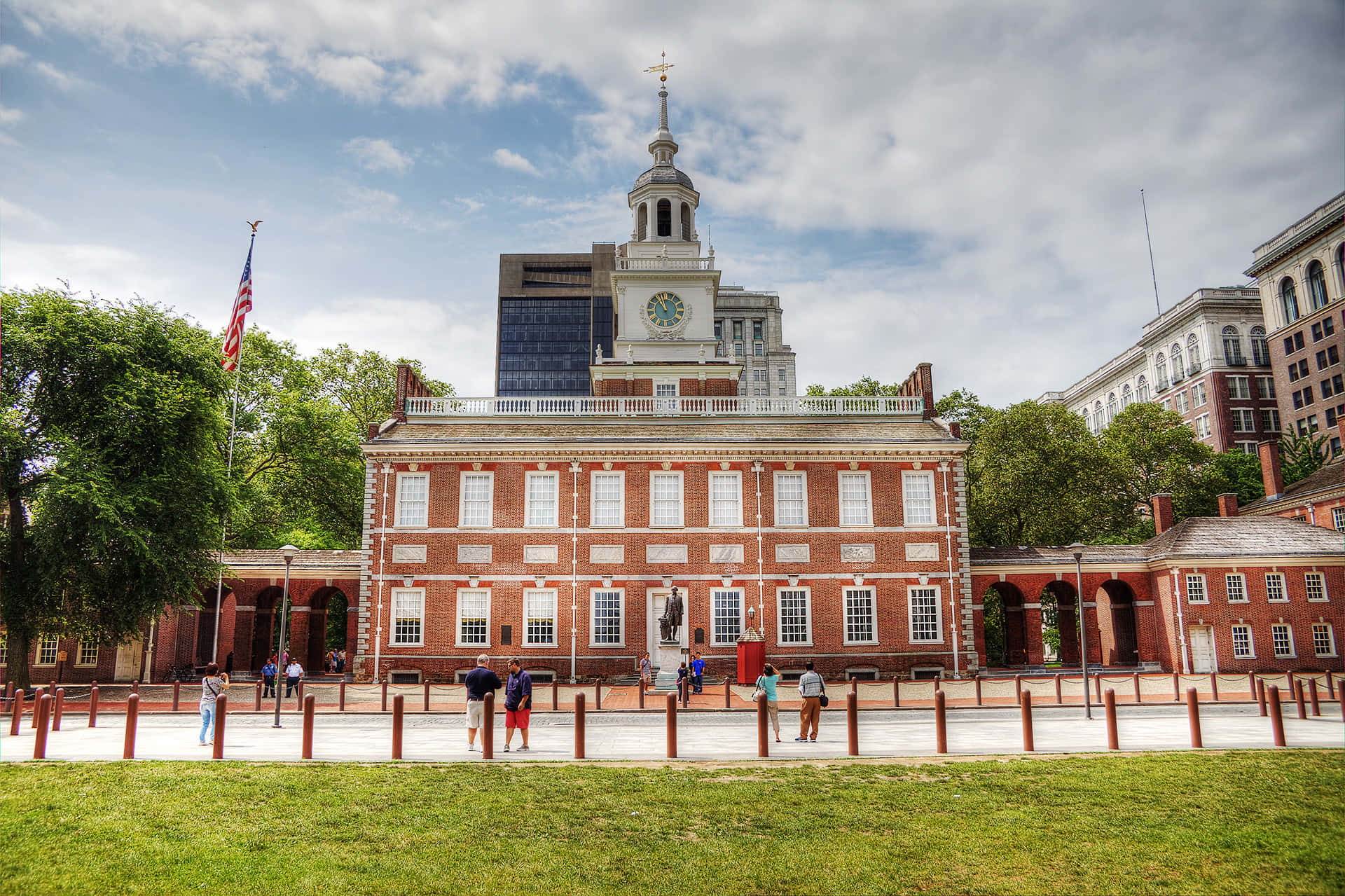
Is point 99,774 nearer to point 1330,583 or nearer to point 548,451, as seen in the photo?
point 548,451

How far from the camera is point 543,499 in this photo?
34281mm

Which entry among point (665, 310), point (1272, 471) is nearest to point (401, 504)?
point (665, 310)

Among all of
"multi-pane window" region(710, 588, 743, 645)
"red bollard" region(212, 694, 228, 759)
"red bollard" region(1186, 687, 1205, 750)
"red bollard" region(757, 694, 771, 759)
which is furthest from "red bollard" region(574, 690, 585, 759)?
"multi-pane window" region(710, 588, 743, 645)

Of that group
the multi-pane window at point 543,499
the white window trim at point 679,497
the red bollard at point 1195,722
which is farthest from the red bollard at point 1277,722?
the multi-pane window at point 543,499

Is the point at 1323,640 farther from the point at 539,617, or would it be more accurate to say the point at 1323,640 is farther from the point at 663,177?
the point at 663,177

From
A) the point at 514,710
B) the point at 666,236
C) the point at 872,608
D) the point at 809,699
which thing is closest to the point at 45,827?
the point at 514,710

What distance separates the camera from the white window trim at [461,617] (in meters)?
33.3

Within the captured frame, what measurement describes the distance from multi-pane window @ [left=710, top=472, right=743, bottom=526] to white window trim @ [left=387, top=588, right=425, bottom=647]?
38.1 ft

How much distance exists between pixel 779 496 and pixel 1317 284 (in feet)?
→ 130

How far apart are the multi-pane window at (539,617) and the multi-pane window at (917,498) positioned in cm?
1419

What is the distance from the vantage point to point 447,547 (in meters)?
33.9

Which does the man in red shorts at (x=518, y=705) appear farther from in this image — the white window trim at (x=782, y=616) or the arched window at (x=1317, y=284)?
the arched window at (x=1317, y=284)

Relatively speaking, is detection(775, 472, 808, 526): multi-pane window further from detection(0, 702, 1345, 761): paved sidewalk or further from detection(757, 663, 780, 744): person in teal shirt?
detection(757, 663, 780, 744): person in teal shirt

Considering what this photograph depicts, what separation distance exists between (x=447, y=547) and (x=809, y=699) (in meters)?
20.4
